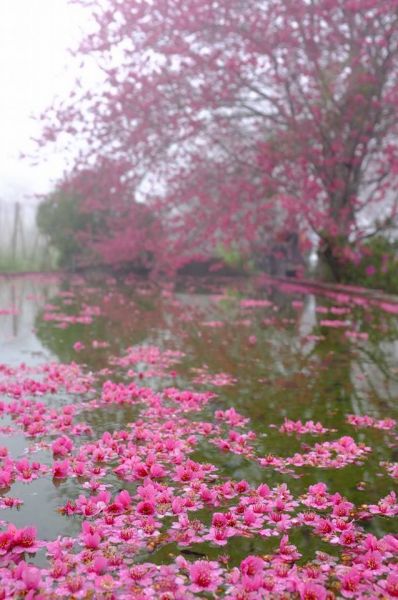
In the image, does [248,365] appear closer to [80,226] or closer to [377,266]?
[377,266]

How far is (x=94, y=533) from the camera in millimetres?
2539

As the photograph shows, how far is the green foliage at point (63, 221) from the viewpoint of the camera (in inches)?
960

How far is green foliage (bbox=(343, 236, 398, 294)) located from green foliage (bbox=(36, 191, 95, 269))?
10850 mm

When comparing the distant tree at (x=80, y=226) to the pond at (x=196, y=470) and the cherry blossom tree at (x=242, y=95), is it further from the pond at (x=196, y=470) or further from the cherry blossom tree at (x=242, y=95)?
the pond at (x=196, y=470)

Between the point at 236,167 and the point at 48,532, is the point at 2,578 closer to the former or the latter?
the point at 48,532

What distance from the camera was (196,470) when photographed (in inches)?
133

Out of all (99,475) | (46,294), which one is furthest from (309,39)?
(99,475)

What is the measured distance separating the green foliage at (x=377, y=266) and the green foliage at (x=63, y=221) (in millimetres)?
10850

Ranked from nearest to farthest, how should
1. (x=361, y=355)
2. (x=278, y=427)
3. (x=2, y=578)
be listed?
(x=2, y=578)
(x=278, y=427)
(x=361, y=355)

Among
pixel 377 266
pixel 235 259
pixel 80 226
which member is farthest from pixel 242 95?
pixel 235 259

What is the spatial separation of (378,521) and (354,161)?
13.6 metres

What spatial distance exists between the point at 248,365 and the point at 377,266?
11.3 meters

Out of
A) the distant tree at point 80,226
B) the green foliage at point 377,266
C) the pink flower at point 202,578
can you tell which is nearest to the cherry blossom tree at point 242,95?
the green foliage at point 377,266

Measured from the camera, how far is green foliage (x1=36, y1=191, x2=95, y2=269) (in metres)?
24.4
